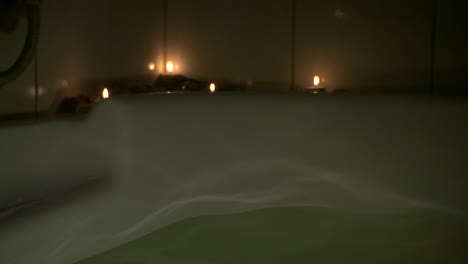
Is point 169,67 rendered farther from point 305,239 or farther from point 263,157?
point 305,239

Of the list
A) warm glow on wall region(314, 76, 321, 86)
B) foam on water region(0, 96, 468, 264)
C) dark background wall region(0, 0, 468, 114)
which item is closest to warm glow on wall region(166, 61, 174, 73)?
dark background wall region(0, 0, 468, 114)

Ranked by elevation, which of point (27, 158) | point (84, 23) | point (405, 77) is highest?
point (84, 23)

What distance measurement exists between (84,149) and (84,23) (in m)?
0.75

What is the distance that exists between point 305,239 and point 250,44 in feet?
3.09

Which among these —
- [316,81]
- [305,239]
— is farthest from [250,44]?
[305,239]

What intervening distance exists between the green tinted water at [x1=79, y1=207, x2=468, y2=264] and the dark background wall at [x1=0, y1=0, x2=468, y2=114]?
1.76 ft

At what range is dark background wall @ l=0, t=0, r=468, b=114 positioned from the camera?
53.3 inches

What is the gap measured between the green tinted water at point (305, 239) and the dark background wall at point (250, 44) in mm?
538

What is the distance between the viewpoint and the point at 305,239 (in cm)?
88

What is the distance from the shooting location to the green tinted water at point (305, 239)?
0.80 metres

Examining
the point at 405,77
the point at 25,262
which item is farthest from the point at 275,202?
the point at 405,77

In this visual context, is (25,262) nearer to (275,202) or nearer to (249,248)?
(249,248)

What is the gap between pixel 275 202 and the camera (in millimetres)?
971

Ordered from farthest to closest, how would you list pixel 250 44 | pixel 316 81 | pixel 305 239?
pixel 250 44 → pixel 316 81 → pixel 305 239
